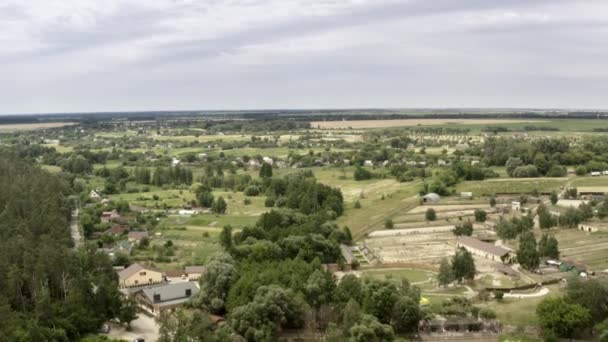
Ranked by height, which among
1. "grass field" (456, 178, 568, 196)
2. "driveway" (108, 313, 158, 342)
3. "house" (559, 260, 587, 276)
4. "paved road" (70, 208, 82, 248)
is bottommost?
"driveway" (108, 313, 158, 342)

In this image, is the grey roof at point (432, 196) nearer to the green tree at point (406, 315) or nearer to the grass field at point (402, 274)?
the grass field at point (402, 274)

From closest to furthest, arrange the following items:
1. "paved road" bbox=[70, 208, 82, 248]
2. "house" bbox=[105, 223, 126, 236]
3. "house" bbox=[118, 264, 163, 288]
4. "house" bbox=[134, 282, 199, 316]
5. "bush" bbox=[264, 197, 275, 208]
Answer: "house" bbox=[134, 282, 199, 316], "house" bbox=[118, 264, 163, 288], "paved road" bbox=[70, 208, 82, 248], "house" bbox=[105, 223, 126, 236], "bush" bbox=[264, 197, 275, 208]

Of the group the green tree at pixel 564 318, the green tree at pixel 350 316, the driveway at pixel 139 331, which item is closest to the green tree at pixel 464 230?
the green tree at pixel 564 318

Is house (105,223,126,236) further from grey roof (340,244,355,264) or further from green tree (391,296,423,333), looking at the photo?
green tree (391,296,423,333)

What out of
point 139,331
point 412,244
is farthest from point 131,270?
point 412,244

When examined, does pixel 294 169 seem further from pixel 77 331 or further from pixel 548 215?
pixel 77 331

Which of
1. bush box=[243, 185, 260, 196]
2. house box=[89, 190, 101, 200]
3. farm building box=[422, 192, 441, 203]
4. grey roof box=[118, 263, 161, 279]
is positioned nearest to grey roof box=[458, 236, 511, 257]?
farm building box=[422, 192, 441, 203]
